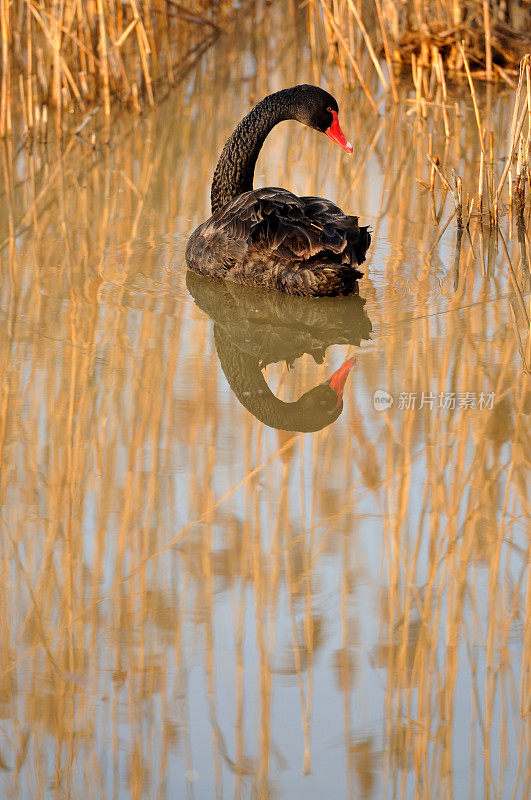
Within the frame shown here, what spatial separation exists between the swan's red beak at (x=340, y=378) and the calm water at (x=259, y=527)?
Answer: 1.7 inches

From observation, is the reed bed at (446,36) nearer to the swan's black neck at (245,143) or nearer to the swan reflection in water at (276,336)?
the swan's black neck at (245,143)

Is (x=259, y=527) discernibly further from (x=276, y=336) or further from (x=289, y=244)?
(x=289, y=244)

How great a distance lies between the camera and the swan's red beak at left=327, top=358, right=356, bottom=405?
3637mm

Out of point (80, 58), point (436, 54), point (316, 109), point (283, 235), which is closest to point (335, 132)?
point (316, 109)

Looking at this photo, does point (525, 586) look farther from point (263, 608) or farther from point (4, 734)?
point (4, 734)

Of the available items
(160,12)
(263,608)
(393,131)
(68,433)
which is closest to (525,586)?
(263,608)

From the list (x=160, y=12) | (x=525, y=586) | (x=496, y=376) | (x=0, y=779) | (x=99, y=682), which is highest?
(x=160, y=12)

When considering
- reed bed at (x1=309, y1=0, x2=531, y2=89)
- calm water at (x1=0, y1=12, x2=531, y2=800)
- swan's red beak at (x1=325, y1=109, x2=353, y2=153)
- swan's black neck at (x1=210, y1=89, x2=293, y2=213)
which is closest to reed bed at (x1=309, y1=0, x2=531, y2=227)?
reed bed at (x1=309, y1=0, x2=531, y2=89)

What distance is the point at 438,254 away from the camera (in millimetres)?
4902

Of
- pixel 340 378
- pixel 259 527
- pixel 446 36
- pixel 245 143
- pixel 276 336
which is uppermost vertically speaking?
pixel 446 36

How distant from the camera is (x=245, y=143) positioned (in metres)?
5.02

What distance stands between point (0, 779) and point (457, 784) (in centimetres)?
90

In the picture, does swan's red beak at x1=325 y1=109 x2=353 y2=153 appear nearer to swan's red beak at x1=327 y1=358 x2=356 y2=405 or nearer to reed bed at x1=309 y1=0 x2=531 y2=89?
swan's red beak at x1=327 y1=358 x2=356 y2=405

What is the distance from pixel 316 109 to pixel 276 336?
1318 mm
